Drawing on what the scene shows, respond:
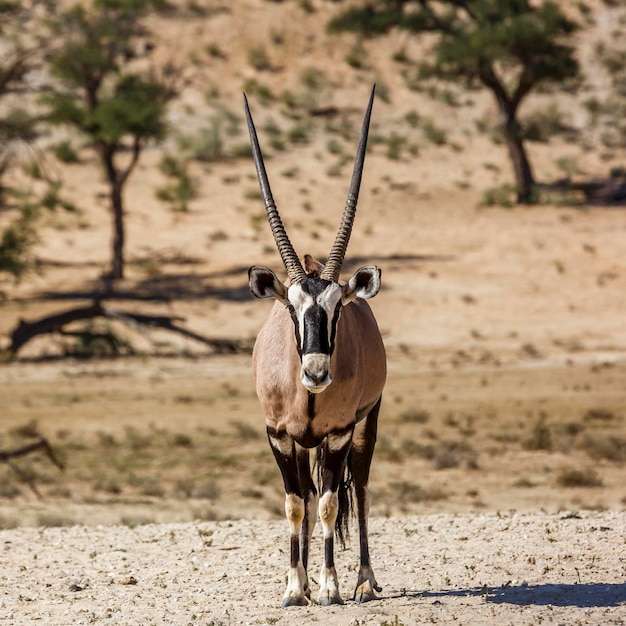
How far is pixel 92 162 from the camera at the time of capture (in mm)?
44719

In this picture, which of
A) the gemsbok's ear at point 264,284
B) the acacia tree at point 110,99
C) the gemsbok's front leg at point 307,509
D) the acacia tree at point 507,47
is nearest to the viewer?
the gemsbok's ear at point 264,284

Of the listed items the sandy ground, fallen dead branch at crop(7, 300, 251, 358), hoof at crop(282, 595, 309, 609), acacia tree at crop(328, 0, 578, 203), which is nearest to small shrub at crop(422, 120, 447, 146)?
acacia tree at crop(328, 0, 578, 203)

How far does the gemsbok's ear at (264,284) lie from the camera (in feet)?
22.9

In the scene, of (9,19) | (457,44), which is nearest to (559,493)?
(9,19)

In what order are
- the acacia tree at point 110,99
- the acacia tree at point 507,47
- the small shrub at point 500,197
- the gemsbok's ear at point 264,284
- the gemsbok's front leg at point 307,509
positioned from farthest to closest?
the small shrub at point 500,197
the acacia tree at point 507,47
the acacia tree at point 110,99
the gemsbok's front leg at point 307,509
the gemsbok's ear at point 264,284

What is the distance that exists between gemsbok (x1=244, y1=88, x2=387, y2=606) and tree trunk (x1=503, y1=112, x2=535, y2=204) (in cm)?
3408

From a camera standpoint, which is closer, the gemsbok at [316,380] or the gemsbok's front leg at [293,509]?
the gemsbok at [316,380]

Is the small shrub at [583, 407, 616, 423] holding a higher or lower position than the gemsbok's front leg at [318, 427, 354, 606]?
lower

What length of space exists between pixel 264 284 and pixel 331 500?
50.2 inches

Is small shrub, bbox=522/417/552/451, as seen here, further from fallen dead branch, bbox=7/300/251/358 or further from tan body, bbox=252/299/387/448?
tan body, bbox=252/299/387/448

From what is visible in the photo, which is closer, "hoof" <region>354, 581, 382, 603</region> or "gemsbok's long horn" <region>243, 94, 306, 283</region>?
"gemsbok's long horn" <region>243, 94, 306, 283</region>

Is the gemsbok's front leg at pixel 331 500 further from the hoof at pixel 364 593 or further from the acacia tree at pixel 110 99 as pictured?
the acacia tree at pixel 110 99

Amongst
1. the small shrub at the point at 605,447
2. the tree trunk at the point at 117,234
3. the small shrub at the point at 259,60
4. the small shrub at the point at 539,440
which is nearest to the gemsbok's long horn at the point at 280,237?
the small shrub at the point at 605,447

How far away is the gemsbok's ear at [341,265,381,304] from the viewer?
7.06 meters
